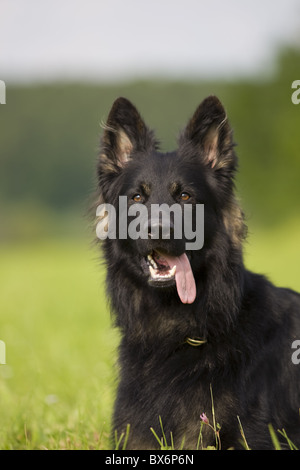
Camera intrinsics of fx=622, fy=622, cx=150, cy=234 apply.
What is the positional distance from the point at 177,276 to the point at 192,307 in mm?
303

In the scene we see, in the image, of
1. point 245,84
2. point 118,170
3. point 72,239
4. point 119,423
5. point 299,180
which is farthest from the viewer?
point 72,239

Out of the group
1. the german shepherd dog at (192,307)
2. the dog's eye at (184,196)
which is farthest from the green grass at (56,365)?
the dog's eye at (184,196)

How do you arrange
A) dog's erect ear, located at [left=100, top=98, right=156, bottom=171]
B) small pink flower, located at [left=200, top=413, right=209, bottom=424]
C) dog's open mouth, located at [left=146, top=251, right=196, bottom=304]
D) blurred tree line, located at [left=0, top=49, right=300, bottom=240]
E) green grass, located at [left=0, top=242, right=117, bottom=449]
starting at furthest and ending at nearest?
1. blurred tree line, located at [left=0, top=49, right=300, bottom=240]
2. green grass, located at [left=0, top=242, right=117, bottom=449]
3. dog's erect ear, located at [left=100, top=98, right=156, bottom=171]
4. dog's open mouth, located at [left=146, top=251, right=196, bottom=304]
5. small pink flower, located at [left=200, top=413, right=209, bottom=424]

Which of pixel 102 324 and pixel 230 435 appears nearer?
pixel 230 435

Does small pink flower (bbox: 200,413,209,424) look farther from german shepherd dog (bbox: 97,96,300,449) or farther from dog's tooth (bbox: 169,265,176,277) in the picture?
dog's tooth (bbox: 169,265,176,277)

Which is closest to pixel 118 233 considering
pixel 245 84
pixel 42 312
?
pixel 42 312

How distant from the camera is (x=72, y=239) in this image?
64.8m

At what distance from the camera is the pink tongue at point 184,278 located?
460 cm

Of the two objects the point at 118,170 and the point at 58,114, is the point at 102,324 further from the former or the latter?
the point at 58,114

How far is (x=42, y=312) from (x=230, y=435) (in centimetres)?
1266

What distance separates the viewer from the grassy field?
552 centimetres

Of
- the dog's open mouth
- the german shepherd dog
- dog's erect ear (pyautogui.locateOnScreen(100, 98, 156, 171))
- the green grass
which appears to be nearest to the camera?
the german shepherd dog

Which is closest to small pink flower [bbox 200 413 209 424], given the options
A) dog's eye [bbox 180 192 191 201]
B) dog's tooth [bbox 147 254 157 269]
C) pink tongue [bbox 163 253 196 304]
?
pink tongue [bbox 163 253 196 304]

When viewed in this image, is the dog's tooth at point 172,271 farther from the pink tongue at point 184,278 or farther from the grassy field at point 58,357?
the grassy field at point 58,357
